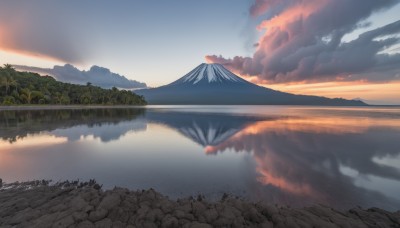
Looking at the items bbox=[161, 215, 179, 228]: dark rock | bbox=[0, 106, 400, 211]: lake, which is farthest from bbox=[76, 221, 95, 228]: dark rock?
bbox=[0, 106, 400, 211]: lake

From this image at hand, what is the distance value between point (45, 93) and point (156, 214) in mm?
115373

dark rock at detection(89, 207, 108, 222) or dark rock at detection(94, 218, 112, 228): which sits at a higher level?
dark rock at detection(89, 207, 108, 222)

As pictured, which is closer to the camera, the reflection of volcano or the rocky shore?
the rocky shore

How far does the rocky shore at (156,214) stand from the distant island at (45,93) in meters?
97.3

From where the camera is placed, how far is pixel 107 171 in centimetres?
1329

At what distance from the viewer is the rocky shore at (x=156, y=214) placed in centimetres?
659

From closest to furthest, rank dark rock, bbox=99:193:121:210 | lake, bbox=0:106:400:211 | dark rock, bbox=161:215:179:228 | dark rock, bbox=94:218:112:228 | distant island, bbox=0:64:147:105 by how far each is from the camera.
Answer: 1. dark rock, bbox=94:218:112:228
2. dark rock, bbox=161:215:179:228
3. dark rock, bbox=99:193:121:210
4. lake, bbox=0:106:400:211
5. distant island, bbox=0:64:147:105

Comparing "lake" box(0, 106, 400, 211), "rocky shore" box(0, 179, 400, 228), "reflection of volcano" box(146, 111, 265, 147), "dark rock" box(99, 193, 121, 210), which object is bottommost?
"reflection of volcano" box(146, 111, 265, 147)

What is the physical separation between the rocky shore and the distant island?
3830 inches

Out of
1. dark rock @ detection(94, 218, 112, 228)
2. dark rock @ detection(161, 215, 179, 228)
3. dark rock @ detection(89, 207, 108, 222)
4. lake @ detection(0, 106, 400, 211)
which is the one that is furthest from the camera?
lake @ detection(0, 106, 400, 211)

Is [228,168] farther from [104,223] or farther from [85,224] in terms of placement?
[85,224]

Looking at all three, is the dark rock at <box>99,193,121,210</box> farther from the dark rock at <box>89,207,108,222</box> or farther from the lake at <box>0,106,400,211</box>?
the lake at <box>0,106,400,211</box>

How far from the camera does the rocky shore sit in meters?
6.59

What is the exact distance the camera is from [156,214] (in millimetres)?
7004
